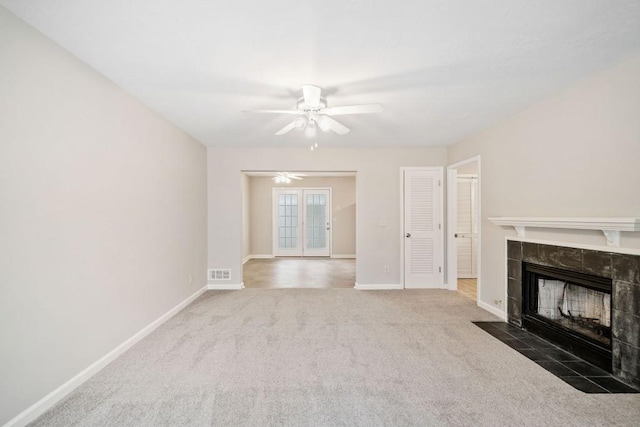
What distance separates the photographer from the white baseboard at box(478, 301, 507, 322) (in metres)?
3.49

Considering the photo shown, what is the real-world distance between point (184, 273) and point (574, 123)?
465cm

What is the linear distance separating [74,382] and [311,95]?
2786mm

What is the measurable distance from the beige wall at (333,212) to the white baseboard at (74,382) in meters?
5.35

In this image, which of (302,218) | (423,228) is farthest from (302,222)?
(423,228)

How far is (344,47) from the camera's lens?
1963mm

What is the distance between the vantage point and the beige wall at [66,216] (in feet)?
5.44

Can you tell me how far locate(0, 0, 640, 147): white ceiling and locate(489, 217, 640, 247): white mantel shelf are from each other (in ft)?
3.87

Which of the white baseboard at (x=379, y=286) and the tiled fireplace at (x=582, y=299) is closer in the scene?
the tiled fireplace at (x=582, y=299)

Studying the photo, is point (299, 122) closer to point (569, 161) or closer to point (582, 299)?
point (569, 161)

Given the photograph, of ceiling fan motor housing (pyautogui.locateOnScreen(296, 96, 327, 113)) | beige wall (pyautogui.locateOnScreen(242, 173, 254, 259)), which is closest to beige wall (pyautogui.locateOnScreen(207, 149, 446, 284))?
ceiling fan motor housing (pyautogui.locateOnScreen(296, 96, 327, 113))

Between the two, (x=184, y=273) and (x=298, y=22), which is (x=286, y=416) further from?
(x=184, y=273)

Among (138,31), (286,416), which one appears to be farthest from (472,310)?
(138,31)

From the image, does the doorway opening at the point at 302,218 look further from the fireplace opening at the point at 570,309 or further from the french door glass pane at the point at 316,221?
the fireplace opening at the point at 570,309

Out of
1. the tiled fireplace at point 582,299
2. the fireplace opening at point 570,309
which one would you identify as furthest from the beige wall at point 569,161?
the fireplace opening at point 570,309
